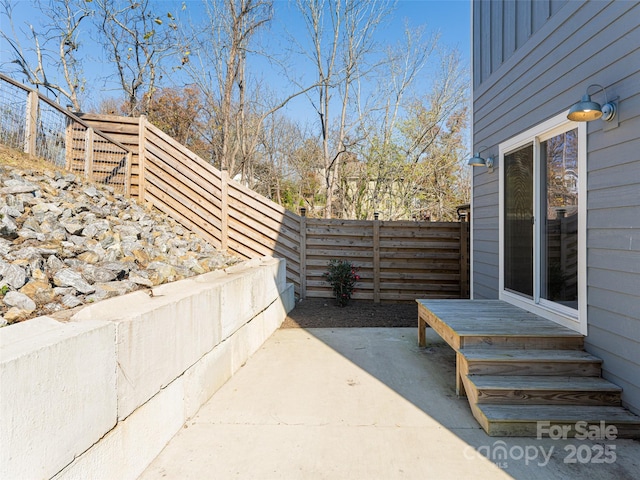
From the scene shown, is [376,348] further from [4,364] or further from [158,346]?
[4,364]

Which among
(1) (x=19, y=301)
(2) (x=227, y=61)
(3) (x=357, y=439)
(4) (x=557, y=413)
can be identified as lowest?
(3) (x=357, y=439)

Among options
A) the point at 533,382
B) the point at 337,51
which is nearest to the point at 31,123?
the point at 533,382

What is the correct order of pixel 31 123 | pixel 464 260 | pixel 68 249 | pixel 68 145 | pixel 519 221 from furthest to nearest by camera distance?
pixel 464 260 < pixel 68 145 < pixel 31 123 < pixel 519 221 < pixel 68 249

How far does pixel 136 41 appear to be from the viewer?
345 inches

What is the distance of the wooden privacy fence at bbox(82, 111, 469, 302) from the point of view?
19.6 feet

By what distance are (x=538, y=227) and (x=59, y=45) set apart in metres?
10.3

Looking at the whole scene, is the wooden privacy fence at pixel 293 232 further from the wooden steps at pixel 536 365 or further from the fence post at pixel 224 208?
the wooden steps at pixel 536 365

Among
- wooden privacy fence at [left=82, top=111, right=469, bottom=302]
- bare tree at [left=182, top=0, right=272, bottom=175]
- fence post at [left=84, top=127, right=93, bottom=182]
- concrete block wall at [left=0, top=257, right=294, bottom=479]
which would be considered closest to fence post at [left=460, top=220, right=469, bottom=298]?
wooden privacy fence at [left=82, top=111, right=469, bottom=302]

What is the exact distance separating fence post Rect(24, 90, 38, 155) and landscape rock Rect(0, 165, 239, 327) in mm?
740

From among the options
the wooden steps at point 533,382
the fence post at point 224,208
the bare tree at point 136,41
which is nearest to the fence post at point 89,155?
the fence post at point 224,208

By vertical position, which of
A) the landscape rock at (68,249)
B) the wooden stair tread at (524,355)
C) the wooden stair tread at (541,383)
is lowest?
the wooden stair tread at (541,383)

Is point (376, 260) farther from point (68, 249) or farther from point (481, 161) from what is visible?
point (68, 249)

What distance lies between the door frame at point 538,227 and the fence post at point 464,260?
6.35 ft

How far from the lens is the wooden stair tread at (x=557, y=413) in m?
2.12
